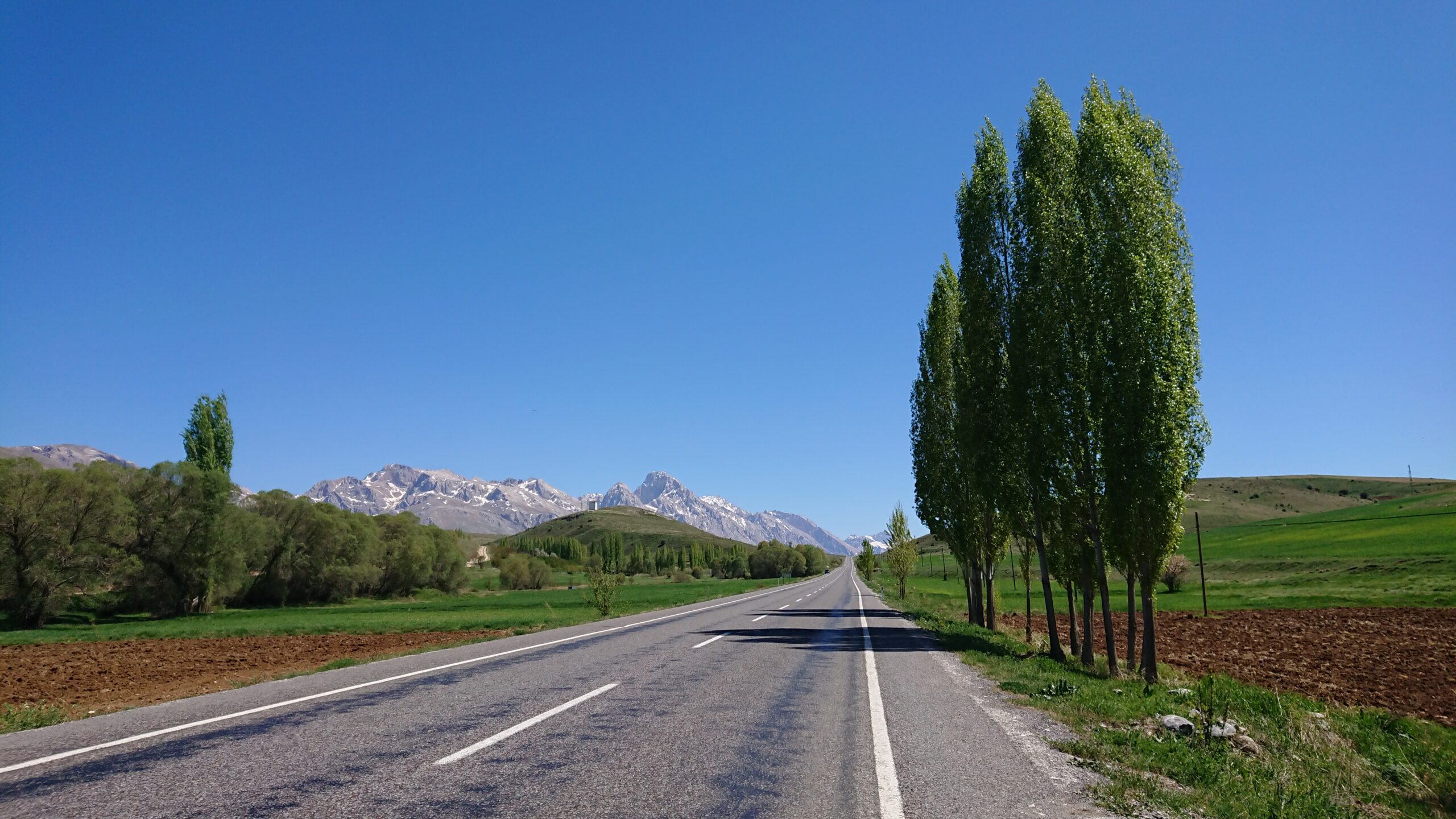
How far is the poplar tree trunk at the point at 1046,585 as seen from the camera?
19.6 meters

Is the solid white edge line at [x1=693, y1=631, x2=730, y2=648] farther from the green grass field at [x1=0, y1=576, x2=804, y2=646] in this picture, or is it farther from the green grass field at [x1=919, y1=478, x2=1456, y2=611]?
the green grass field at [x1=919, y1=478, x2=1456, y2=611]

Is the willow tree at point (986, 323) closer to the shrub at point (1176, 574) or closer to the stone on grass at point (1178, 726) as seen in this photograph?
the stone on grass at point (1178, 726)

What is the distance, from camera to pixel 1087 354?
1703cm

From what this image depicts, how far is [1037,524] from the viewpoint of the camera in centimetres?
2222

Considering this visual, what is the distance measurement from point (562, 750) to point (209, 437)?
75.6 meters

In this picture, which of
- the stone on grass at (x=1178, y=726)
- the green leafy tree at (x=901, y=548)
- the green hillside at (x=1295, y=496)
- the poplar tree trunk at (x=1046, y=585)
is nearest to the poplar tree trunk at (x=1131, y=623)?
the poplar tree trunk at (x=1046, y=585)

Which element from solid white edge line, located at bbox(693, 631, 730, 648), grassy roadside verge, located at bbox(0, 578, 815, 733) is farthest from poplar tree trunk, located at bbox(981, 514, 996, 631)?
grassy roadside verge, located at bbox(0, 578, 815, 733)

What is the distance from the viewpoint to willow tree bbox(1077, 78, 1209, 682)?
1519 centimetres

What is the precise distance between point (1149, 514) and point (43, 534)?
64.0 metres

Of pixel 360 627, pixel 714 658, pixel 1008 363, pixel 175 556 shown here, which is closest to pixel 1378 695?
pixel 1008 363

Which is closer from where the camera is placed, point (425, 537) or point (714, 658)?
point (714, 658)

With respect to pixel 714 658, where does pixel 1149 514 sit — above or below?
above

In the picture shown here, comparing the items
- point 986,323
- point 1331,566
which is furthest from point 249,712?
point 1331,566

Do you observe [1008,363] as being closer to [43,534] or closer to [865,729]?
[865,729]
